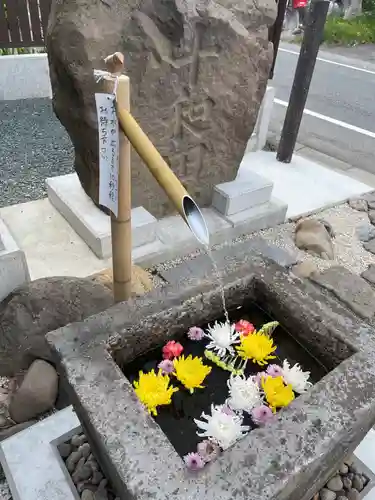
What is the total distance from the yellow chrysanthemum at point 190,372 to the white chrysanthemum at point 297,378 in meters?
0.26

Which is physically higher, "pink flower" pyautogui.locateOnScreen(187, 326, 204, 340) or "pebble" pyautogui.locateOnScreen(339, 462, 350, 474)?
"pink flower" pyautogui.locateOnScreen(187, 326, 204, 340)

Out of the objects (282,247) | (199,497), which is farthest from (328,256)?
(199,497)

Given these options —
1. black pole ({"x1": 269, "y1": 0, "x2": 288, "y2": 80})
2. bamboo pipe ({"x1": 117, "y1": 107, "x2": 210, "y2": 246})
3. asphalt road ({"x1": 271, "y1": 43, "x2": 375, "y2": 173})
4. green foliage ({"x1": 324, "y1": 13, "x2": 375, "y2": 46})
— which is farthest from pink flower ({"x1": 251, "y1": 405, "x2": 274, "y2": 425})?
green foliage ({"x1": 324, "y1": 13, "x2": 375, "y2": 46})

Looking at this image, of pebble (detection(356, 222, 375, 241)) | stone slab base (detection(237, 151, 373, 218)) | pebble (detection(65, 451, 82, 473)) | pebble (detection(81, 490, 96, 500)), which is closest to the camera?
pebble (detection(81, 490, 96, 500))

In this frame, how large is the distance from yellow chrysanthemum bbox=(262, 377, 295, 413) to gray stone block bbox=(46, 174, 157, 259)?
1.78 meters

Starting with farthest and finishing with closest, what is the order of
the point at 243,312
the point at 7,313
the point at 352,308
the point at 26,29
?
the point at 26,29
the point at 352,308
the point at 7,313
the point at 243,312

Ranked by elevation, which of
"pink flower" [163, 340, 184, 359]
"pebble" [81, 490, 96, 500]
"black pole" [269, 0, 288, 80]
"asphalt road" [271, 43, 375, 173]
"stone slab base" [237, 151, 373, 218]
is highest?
"black pole" [269, 0, 288, 80]

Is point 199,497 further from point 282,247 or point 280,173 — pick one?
point 280,173

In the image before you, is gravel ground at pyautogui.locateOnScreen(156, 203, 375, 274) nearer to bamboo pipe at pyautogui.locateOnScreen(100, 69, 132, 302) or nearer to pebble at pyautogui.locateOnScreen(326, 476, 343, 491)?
bamboo pipe at pyautogui.locateOnScreen(100, 69, 132, 302)

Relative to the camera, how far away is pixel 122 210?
5.26 ft

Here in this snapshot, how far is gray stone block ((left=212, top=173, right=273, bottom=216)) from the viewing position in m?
3.38

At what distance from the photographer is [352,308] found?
9.22 feet

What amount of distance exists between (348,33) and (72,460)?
13346 millimetres

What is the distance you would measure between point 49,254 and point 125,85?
6.06ft
